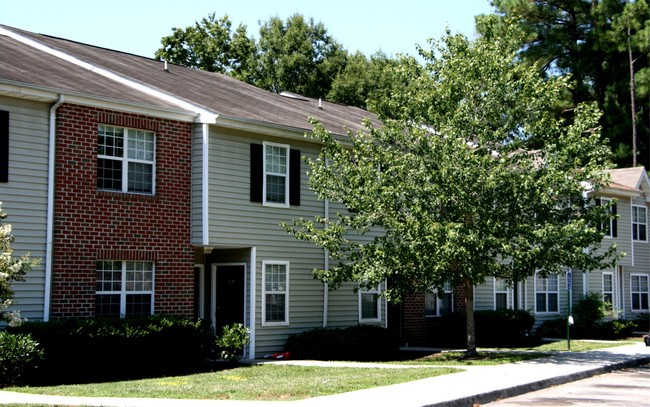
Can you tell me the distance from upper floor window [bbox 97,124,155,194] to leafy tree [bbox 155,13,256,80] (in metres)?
30.7

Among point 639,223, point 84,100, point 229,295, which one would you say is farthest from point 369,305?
point 639,223

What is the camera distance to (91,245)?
19.4m

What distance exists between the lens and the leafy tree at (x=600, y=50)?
48.1 metres

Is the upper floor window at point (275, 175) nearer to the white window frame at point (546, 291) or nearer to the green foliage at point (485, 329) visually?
the green foliage at point (485, 329)

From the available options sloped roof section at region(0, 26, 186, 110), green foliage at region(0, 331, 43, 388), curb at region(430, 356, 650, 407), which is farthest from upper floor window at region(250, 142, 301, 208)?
curb at region(430, 356, 650, 407)

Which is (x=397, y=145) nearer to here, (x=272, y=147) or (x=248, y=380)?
(x=272, y=147)

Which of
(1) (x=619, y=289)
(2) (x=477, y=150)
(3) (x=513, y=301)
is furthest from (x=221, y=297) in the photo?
(1) (x=619, y=289)

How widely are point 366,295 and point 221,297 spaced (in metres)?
4.68

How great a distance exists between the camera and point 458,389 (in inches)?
602

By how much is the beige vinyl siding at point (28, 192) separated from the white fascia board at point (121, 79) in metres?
3.56

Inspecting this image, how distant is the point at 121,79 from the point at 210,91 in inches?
136

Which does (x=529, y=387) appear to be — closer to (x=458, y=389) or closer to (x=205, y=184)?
(x=458, y=389)

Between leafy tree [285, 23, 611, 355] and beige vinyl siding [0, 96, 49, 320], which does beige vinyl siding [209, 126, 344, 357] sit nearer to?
leafy tree [285, 23, 611, 355]

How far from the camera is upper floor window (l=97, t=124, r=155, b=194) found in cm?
1992
